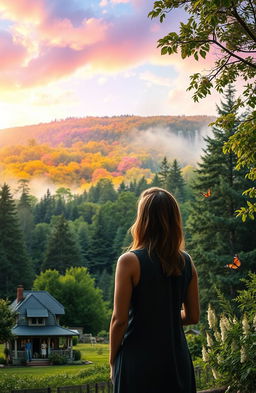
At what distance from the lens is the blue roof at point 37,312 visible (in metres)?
43.3

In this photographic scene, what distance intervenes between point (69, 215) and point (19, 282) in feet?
170

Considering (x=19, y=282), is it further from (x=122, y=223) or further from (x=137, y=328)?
(x=137, y=328)

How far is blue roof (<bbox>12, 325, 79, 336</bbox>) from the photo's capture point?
42.1 m

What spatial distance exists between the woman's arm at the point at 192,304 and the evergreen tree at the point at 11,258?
57.7 meters

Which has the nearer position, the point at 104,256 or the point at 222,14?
the point at 222,14

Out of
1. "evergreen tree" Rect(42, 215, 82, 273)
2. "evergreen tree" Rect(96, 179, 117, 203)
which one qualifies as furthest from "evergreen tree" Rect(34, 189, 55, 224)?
"evergreen tree" Rect(42, 215, 82, 273)

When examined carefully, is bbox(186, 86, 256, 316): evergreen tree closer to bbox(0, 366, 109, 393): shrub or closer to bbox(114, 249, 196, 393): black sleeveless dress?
bbox(0, 366, 109, 393): shrub

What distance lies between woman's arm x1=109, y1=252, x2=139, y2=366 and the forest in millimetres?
A: 5555

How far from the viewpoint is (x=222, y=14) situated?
7.54 meters

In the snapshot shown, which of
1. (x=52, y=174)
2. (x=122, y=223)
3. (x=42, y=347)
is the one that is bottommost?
(x=42, y=347)

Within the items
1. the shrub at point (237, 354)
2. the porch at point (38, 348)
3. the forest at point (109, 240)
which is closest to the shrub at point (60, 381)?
the forest at point (109, 240)

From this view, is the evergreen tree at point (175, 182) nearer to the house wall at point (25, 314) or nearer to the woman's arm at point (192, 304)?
the house wall at point (25, 314)

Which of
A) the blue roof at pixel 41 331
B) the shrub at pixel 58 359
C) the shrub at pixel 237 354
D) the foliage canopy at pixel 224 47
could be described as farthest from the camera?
the blue roof at pixel 41 331

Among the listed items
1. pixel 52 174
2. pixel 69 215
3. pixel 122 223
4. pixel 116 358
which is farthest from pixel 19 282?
pixel 52 174
